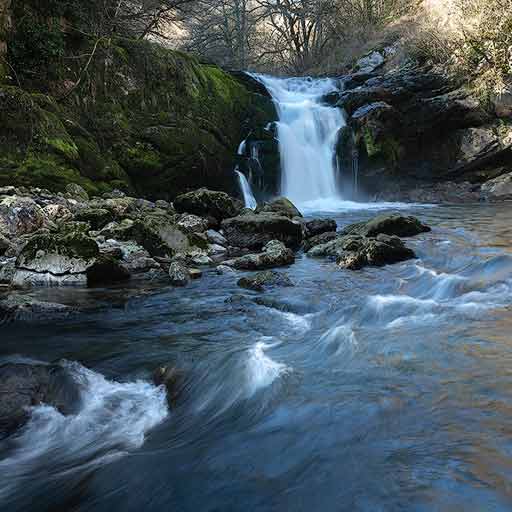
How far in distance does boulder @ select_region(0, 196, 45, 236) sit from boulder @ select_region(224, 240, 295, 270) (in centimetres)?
346

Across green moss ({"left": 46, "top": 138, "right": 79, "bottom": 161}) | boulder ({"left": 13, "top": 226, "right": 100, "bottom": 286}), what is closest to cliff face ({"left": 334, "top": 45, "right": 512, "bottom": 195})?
green moss ({"left": 46, "top": 138, "right": 79, "bottom": 161})

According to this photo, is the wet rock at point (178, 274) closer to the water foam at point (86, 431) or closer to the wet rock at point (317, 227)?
the water foam at point (86, 431)

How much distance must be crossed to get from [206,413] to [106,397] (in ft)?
2.91

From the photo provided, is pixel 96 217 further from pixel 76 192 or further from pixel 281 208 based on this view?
pixel 281 208

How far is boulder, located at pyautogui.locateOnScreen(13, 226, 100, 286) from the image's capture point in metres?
7.45

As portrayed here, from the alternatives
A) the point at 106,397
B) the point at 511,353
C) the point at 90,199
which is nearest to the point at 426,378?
the point at 511,353

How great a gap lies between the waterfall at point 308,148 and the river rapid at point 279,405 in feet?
38.6

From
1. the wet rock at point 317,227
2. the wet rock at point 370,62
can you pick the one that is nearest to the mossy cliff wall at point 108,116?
the wet rock at point 317,227

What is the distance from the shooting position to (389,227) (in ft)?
35.6

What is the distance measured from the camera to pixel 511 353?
4258mm

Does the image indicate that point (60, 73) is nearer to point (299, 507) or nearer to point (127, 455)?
point (127, 455)

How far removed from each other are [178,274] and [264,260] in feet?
5.76

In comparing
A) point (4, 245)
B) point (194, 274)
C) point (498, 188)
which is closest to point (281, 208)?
point (194, 274)

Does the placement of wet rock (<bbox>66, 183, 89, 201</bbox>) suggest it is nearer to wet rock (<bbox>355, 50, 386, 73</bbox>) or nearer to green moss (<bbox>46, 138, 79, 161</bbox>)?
green moss (<bbox>46, 138, 79, 161</bbox>)
